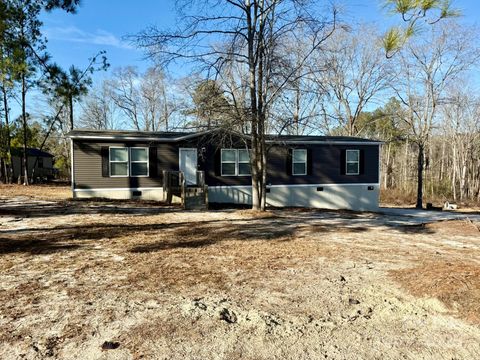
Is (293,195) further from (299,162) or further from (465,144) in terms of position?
(465,144)

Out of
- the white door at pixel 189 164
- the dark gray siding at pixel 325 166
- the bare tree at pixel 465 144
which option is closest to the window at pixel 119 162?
the white door at pixel 189 164

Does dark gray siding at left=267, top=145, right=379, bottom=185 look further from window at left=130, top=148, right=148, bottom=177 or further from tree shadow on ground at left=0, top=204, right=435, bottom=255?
tree shadow on ground at left=0, top=204, right=435, bottom=255

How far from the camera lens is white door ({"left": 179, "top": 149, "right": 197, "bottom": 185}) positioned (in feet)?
48.3

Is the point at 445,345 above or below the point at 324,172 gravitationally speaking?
below

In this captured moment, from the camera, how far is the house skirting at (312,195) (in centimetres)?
1541

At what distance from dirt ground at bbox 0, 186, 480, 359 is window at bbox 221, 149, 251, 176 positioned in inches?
353

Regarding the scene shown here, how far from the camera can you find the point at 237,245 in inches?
232

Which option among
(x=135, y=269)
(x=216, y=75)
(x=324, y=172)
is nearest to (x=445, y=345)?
(x=135, y=269)

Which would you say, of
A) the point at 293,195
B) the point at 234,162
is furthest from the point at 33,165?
the point at 293,195

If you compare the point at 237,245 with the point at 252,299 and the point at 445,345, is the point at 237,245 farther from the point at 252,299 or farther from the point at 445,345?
the point at 445,345

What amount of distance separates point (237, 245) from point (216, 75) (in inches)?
229

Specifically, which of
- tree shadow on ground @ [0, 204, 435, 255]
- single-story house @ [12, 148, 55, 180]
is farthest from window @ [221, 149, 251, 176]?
single-story house @ [12, 148, 55, 180]

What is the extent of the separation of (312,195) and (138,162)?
8.21 meters

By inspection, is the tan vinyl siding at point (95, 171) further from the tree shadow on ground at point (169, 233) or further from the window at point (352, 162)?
the window at point (352, 162)
